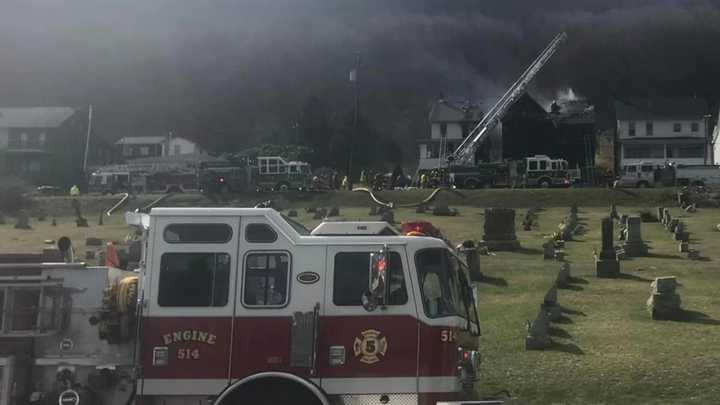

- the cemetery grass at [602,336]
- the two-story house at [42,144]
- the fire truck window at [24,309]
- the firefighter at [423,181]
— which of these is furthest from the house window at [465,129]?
the fire truck window at [24,309]

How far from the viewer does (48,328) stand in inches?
315

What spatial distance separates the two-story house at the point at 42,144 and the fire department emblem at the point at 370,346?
86.3 m

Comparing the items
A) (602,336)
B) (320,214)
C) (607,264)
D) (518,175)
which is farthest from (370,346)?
(518,175)

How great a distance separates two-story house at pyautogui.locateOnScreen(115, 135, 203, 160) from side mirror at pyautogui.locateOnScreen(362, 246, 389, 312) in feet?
336

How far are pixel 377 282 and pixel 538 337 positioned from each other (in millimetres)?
7690

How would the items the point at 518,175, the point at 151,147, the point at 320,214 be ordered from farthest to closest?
the point at 151,147 → the point at 518,175 → the point at 320,214

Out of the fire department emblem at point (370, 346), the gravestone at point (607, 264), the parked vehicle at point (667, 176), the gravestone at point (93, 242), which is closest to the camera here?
the fire department emblem at point (370, 346)

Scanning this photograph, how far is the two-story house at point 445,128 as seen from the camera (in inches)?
3698

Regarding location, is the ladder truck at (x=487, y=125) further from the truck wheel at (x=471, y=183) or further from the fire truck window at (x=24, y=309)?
the fire truck window at (x=24, y=309)

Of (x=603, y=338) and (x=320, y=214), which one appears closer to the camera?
(x=603, y=338)

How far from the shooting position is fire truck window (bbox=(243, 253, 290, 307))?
7.96 meters

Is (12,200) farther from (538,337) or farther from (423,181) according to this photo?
(538,337)

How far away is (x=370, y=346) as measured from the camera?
788 centimetres

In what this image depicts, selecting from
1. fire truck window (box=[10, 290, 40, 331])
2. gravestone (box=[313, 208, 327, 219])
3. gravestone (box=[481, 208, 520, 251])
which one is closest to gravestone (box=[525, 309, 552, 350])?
fire truck window (box=[10, 290, 40, 331])
